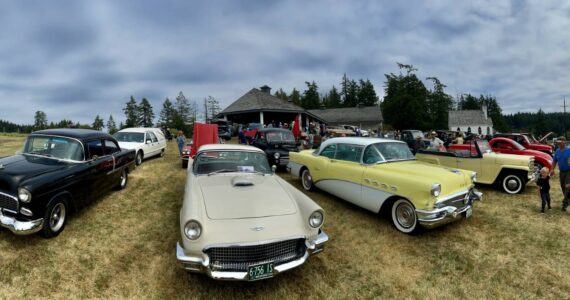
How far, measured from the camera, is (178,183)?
9219mm

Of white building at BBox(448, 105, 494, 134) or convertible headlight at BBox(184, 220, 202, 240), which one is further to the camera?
white building at BBox(448, 105, 494, 134)

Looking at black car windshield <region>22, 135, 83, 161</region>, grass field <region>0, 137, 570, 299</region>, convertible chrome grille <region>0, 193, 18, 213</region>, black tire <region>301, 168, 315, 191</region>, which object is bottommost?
grass field <region>0, 137, 570, 299</region>

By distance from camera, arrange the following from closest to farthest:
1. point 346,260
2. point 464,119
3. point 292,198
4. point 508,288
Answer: point 508,288 → point 292,198 → point 346,260 → point 464,119

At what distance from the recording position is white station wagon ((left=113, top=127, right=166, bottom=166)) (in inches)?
484

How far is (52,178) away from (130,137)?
29.2ft

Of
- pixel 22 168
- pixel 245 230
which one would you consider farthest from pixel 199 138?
pixel 245 230

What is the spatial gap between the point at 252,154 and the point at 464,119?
7243cm

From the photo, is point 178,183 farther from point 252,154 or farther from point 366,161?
point 366,161

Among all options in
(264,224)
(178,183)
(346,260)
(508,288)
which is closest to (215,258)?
(264,224)

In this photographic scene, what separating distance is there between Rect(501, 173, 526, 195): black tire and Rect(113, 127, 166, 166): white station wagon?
13463mm

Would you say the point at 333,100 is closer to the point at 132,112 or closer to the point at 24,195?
the point at 132,112

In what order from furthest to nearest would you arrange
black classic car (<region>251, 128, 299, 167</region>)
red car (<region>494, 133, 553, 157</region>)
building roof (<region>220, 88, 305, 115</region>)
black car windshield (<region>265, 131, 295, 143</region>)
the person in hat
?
building roof (<region>220, 88, 305, 115</region>), red car (<region>494, 133, 553, 157</region>), black car windshield (<region>265, 131, 295, 143</region>), black classic car (<region>251, 128, 299, 167</region>), the person in hat

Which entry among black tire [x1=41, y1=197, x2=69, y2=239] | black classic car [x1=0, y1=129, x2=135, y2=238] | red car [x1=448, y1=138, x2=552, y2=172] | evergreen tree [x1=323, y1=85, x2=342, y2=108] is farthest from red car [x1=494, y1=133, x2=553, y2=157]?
evergreen tree [x1=323, y1=85, x2=342, y2=108]

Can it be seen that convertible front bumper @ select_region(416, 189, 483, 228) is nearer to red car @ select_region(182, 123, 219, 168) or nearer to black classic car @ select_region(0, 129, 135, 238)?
black classic car @ select_region(0, 129, 135, 238)
